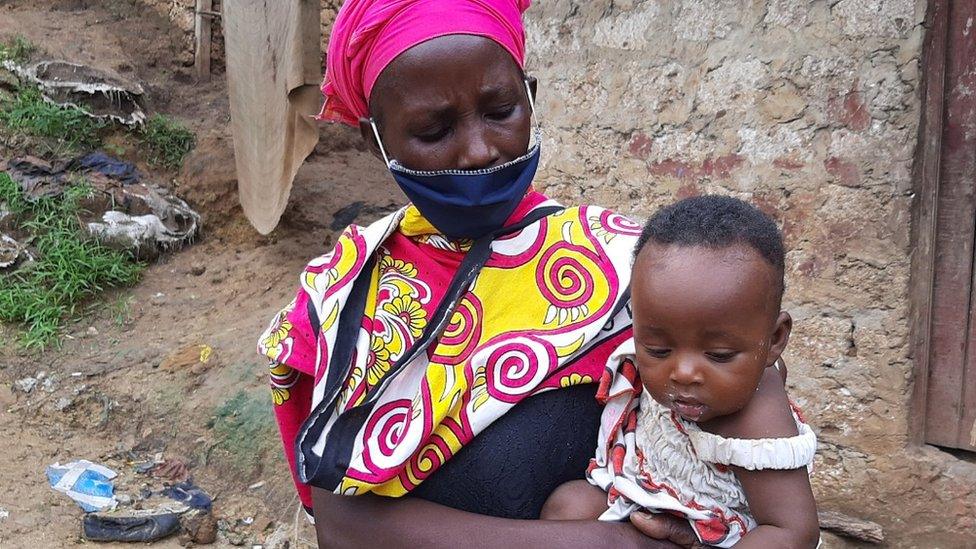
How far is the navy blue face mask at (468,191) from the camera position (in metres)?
1.61

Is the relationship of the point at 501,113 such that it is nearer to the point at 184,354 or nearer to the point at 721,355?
the point at 721,355

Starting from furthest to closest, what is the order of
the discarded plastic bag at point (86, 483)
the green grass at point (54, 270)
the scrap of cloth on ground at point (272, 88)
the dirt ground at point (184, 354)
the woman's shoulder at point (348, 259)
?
the green grass at point (54, 270) < the scrap of cloth on ground at point (272, 88) < the dirt ground at point (184, 354) < the discarded plastic bag at point (86, 483) < the woman's shoulder at point (348, 259)

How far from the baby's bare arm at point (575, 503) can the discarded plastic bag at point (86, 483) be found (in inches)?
134

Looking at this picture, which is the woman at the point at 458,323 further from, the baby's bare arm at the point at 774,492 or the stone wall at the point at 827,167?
the stone wall at the point at 827,167

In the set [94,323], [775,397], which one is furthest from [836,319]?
[94,323]

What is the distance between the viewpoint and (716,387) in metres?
1.52

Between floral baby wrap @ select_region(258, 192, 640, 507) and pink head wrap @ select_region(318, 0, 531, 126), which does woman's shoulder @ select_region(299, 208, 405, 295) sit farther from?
pink head wrap @ select_region(318, 0, 531, 126)

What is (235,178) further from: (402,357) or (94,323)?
(402,357)

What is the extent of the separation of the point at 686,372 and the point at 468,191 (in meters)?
0.51

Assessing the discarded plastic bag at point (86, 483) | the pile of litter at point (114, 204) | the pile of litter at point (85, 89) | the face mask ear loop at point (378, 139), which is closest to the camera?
the face mask ear loop at point (378, 139)

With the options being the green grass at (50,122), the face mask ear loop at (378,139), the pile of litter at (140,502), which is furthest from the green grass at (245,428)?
the face mask ear loop at (378,139)

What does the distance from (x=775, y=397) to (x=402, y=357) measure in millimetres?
688

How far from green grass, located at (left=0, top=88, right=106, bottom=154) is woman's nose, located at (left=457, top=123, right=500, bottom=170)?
595 centimetres

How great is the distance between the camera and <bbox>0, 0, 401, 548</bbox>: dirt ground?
453 cm
